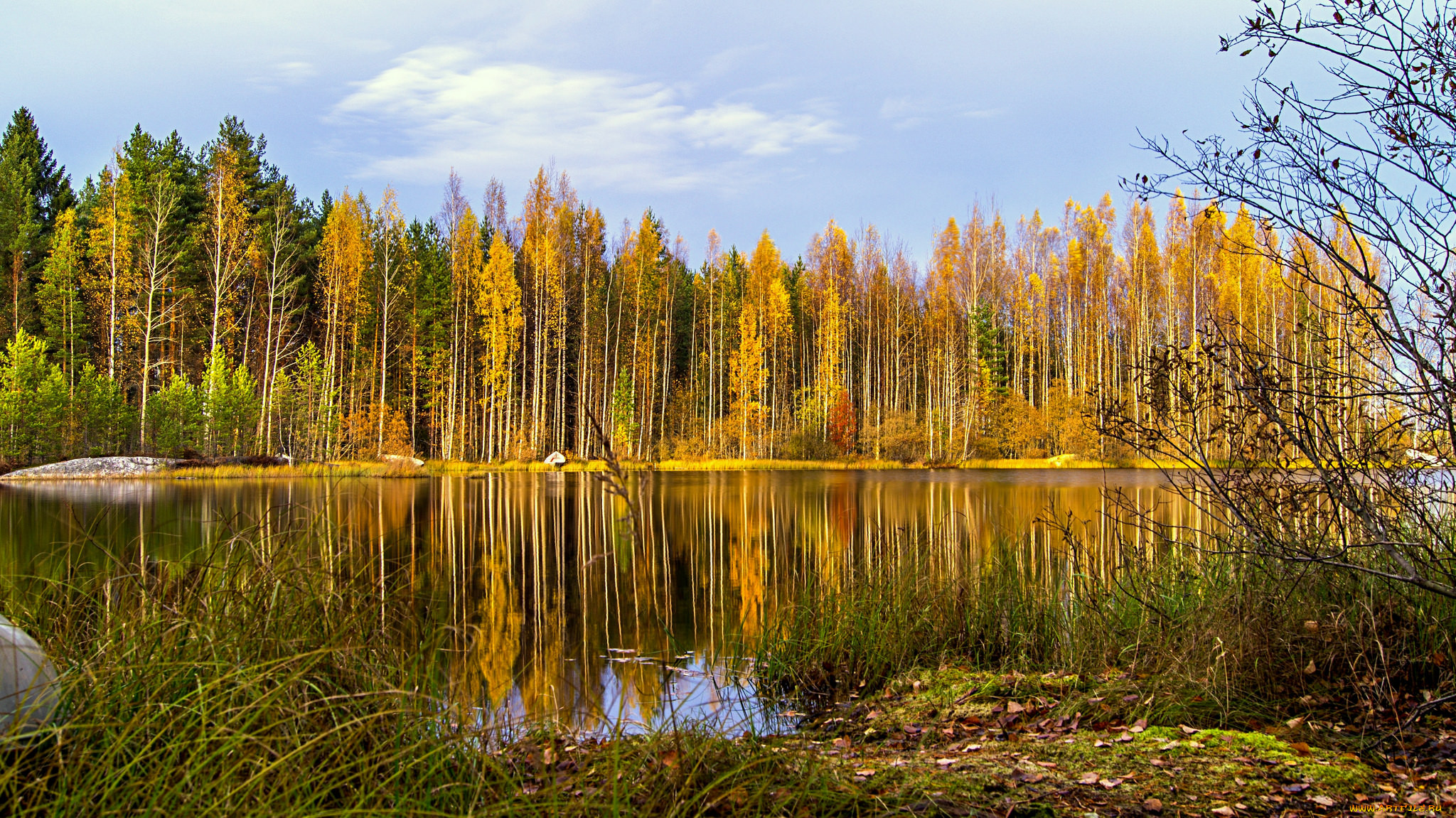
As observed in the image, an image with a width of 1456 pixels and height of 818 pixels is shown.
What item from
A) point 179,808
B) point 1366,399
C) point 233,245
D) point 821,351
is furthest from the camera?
point 821,351

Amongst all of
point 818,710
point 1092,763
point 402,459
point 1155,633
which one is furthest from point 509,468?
point 1092,763

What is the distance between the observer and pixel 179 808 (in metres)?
2.17

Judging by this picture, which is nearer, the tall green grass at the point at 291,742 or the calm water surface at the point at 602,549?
the tall green grass at the point at 291,742

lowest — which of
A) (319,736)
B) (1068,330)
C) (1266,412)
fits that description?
(319,736)

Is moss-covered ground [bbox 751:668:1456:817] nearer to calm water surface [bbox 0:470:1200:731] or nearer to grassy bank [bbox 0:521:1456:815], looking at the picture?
grassy bank [bbox 0:521:1456:815]

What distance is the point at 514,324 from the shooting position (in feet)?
114

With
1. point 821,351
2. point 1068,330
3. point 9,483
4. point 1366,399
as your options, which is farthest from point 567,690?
point 1068,330

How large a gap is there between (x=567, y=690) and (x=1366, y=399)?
17.2ft

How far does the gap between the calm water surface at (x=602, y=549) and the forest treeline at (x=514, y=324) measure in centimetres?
752

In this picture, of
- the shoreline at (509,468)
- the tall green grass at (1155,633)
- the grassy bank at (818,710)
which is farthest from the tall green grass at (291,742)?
the shoreline at (509,468)

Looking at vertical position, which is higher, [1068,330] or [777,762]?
[1068,330]

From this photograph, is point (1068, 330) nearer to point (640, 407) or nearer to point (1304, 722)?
point (640, 407)

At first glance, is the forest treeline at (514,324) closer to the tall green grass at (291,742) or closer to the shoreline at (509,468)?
the shoreline at (509,468)

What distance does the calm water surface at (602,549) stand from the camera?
509 centimetres
